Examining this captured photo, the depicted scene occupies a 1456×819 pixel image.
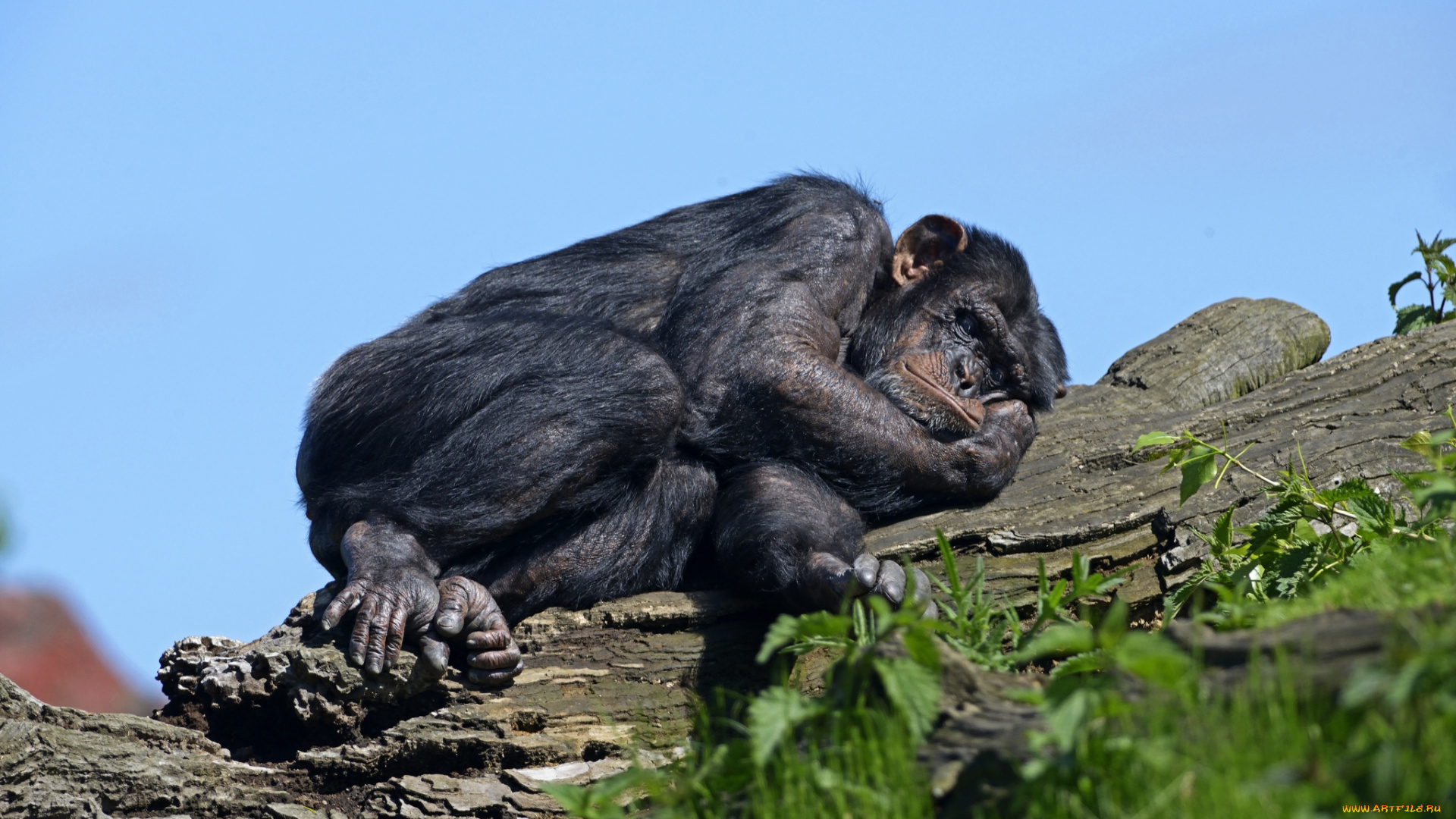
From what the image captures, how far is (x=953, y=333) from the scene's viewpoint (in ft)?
18.8

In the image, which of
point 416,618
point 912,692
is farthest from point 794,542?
point 912,692

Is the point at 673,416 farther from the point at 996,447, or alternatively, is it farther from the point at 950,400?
the point at 996,447

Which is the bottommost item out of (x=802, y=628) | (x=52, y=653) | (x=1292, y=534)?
(x=802, y=628)

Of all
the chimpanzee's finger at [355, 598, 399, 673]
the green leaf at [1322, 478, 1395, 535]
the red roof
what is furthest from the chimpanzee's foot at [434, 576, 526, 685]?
the red roof

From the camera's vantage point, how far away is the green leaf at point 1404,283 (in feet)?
21.0

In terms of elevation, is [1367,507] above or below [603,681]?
above

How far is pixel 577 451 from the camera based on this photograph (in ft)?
15.5

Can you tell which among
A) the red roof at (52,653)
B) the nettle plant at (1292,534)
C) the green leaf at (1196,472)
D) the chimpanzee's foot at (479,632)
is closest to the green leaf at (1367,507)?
the nettle plant at (1292,534)

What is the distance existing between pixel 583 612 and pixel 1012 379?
236 cm

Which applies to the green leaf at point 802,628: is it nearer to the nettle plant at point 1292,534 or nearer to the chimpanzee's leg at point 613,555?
Result: the nettle plant at point 1292,534

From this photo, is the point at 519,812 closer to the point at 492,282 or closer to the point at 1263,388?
the point at 492,282

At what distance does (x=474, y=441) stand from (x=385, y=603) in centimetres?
78

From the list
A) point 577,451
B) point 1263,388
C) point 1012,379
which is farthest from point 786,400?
point 1263,388

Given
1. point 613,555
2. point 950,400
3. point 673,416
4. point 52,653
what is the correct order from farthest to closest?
point 52,653
point 950,400
point 673,416
point 613,555
